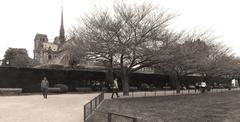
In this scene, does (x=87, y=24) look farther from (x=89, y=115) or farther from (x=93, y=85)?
(x=89, y=115)

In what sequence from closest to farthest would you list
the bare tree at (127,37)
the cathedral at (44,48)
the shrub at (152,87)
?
the bare tree at (127,37), the shrub at (152,87), the cathedral at (44,48)

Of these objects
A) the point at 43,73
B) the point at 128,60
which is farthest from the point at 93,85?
the point at 128,60

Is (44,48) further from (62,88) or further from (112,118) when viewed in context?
(112,118)

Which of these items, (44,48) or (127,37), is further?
(44,48)

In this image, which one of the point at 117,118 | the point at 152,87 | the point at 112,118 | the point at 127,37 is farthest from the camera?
the point at 152,87

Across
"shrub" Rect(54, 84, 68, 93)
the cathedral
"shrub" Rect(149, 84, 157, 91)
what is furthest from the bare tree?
the cathedral

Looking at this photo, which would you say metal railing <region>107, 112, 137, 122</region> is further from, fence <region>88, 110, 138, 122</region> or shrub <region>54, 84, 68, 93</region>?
shrub <region>54, 84, 68, 93</region>

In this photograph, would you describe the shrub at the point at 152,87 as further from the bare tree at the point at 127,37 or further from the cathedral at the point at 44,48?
the cathedral at the point at 44,48

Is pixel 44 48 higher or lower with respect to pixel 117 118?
higher

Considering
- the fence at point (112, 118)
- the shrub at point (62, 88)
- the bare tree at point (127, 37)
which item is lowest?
the fence at point (112, 118)

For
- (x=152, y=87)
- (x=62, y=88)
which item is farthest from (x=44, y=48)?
(x=62, y=88)

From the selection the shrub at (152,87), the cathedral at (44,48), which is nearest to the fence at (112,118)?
the shrub at (152,87)

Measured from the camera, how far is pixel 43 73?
129 ft

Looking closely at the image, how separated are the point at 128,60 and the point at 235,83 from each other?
163 ft
